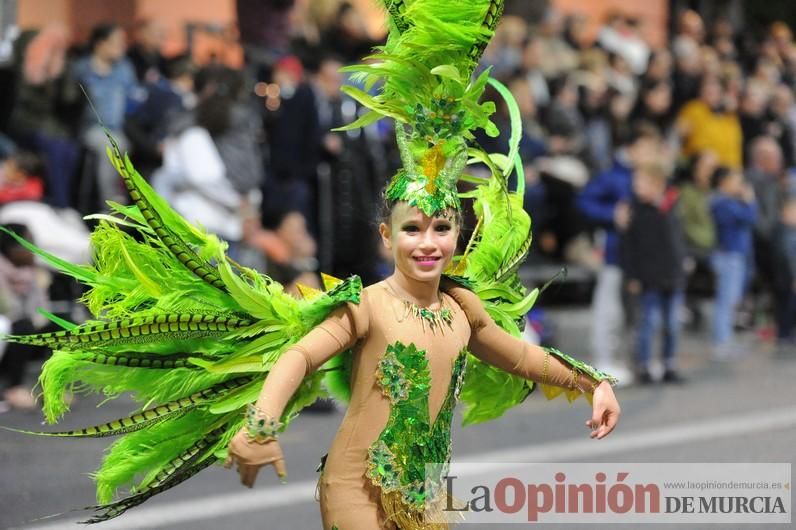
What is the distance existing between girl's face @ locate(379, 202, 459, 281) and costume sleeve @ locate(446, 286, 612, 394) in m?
0.27

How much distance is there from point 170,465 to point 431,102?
56.2 inches

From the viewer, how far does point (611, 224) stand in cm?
1149

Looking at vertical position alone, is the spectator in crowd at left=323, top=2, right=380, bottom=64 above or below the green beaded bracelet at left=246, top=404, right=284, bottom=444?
below

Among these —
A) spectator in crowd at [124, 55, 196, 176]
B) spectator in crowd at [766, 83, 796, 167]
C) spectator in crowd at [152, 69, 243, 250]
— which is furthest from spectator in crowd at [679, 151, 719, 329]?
spectator in crowd at [124, 55, 196, 176]

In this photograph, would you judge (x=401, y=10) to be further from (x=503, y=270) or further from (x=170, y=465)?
(x=170, y=465)

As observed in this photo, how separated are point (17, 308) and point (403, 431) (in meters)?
5.35

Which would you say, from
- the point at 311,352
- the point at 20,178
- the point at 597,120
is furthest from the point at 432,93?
the point at 597,120

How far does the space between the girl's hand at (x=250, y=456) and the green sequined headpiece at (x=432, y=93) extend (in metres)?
0.94

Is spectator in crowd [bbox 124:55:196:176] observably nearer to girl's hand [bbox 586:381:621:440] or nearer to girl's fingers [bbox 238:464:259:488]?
girl's hand [bbox 586:381:621:440]

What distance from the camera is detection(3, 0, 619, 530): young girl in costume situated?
14.0ft

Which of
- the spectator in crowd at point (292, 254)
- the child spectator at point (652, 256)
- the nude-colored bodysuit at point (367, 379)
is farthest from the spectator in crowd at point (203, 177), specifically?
the nude-colored bodysuit at point (367, 379)

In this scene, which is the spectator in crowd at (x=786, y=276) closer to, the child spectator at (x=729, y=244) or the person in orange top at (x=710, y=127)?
the child spectator at (x=729, y=244)

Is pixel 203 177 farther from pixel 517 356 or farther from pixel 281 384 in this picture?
pixel 281 384

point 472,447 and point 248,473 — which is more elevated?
point 248,473
